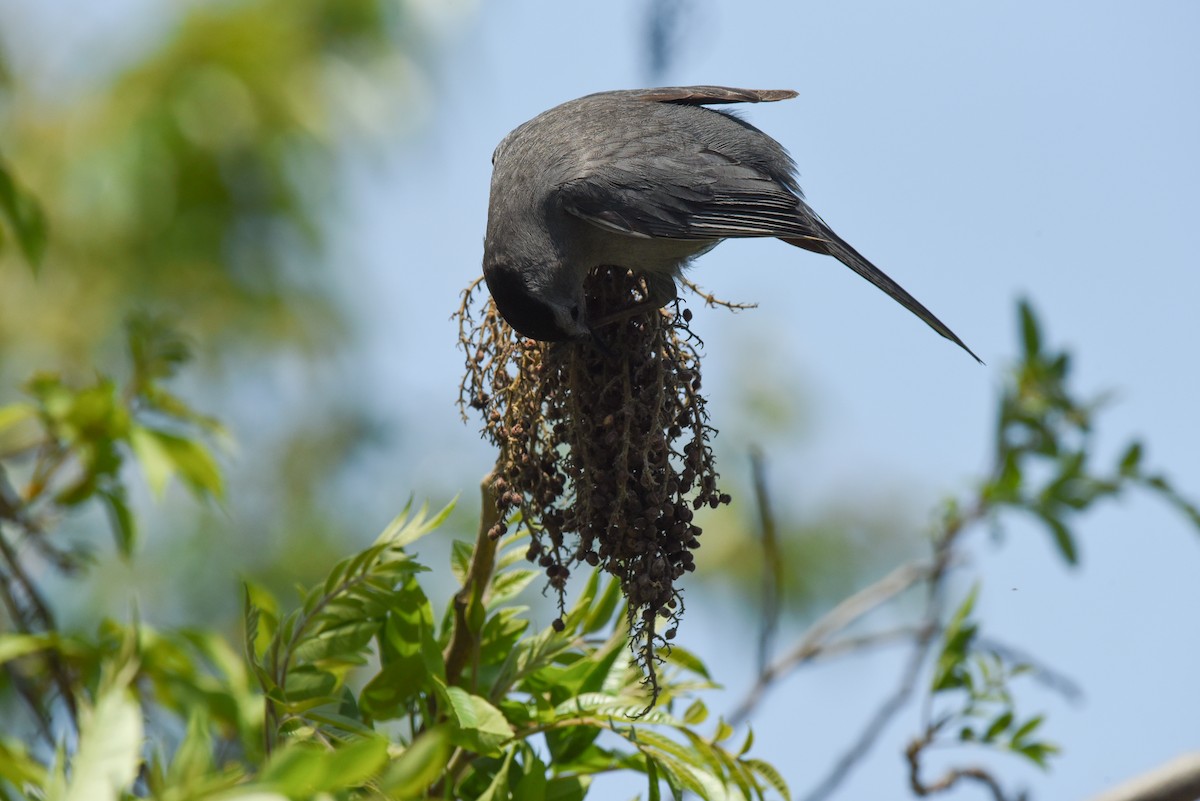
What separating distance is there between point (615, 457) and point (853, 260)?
824 millimetres

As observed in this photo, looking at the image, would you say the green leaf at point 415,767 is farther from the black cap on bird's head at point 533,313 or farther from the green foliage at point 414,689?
the black cap on bird's head at point 533,313

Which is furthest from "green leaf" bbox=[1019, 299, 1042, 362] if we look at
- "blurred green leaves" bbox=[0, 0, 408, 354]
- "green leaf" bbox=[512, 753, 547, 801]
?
"blurred green leaves" bbox=[0, 0, 408, 354]

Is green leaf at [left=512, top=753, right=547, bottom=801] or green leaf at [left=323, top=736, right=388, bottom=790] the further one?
green leaf at [left=512, top=753, right=547, bottom=801]

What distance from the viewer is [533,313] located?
191 centimetres

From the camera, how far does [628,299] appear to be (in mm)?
2146

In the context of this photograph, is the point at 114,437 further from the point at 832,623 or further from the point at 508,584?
the point at 832,623

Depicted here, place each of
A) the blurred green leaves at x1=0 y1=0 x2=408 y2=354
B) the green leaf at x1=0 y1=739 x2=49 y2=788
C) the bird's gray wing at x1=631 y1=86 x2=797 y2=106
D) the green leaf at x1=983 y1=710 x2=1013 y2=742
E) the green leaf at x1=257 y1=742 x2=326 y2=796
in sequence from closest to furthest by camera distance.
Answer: the green leaf at x1=257 y1=742 x2=326 y2=796 → the green leaf at x1=0 y1=739 x2=49 y2=788 → the bird's gray wing at x1=631 y1=86 x2=797 y2=106 → the green leaf at x1=983 y1=710 x2=1013 y2=742 → the blurred green leaves at x1=0 y1=0 x2=408 y2=354

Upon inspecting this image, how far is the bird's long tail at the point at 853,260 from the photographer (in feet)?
7.31

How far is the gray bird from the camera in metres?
2.14

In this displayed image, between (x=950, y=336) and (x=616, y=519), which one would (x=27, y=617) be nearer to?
(x=616, y=519)

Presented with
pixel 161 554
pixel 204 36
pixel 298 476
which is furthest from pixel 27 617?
pixel 204 36

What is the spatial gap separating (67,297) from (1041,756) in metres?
9.94

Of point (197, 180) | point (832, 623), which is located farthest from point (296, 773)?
point (197, 180)

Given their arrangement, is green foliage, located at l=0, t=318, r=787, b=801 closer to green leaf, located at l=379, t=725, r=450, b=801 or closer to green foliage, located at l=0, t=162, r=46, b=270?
green leaf, located at l=379, t=725, r=450, b=801
